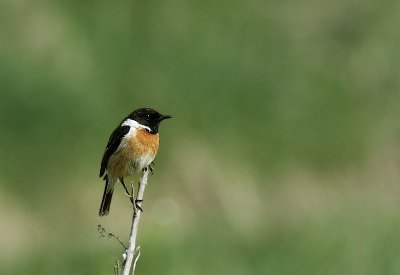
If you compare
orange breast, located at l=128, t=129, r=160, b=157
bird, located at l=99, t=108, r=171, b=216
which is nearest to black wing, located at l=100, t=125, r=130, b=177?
bird, located at l=99, t=108, r=171, b=216

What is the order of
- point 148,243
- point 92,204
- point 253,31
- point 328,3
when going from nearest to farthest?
point 148,243
point 92,204
point 253,31
point 328,3

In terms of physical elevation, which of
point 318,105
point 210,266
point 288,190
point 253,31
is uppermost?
point 253,31

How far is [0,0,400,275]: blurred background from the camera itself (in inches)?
503

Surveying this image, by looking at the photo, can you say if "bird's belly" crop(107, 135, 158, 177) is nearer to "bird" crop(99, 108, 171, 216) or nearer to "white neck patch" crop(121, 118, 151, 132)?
"bird" crop(99, 108, 171, 216)

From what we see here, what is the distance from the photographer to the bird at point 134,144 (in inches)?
313

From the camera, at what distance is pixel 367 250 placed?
38.5 ft

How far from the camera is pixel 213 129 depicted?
1588 cm

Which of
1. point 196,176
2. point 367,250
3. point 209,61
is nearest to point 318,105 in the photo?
point 209,61

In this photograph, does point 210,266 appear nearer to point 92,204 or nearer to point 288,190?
point 92,204

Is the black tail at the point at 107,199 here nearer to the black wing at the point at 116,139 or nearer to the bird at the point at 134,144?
the bird at the point at 134,144

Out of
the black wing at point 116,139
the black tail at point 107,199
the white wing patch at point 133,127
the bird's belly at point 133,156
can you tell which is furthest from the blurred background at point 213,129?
the white wing patch at point 133,127

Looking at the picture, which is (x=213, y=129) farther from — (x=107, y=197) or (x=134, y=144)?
(x=134, y=144)

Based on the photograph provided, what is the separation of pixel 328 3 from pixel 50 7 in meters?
5.70

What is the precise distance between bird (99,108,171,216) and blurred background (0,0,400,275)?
3.11 meters
